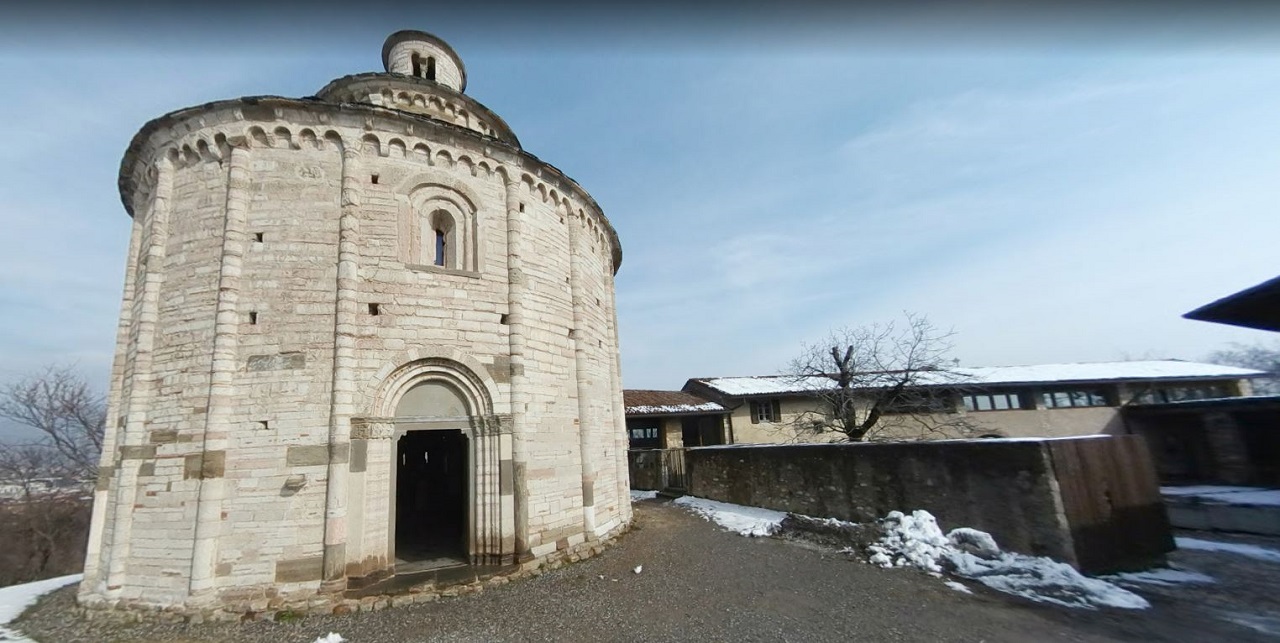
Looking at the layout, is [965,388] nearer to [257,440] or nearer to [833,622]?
[833,622]

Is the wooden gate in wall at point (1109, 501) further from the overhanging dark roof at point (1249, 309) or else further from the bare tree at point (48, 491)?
the bare tree at point (48, 491)

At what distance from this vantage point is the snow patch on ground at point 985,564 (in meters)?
6.68

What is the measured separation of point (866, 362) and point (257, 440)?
19577mm

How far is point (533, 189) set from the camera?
11250mm

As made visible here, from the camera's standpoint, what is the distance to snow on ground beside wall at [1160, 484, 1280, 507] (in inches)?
399

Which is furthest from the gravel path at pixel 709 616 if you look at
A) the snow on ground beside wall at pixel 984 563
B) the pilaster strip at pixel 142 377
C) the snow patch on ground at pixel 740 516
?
the snow patch on ground at pixel 740 516

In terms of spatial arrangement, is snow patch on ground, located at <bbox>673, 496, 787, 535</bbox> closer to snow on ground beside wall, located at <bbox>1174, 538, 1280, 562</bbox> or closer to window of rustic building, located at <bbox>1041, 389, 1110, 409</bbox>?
snow on ground beside wall, located at <bbox>1174, 538, 1280, 562</bbox>

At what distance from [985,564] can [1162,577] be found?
2479mm

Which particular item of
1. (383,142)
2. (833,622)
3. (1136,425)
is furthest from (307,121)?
(1136,425)

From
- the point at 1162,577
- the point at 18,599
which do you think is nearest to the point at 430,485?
the point at 18,599

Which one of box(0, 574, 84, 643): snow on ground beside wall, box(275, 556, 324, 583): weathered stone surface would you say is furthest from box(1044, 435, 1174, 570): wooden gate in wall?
box(0, 574, 84, 643): snow on ground beside wall

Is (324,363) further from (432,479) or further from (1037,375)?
(1037,375)

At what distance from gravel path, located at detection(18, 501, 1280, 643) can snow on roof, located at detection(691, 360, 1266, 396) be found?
50.4 feet

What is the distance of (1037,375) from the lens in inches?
972
